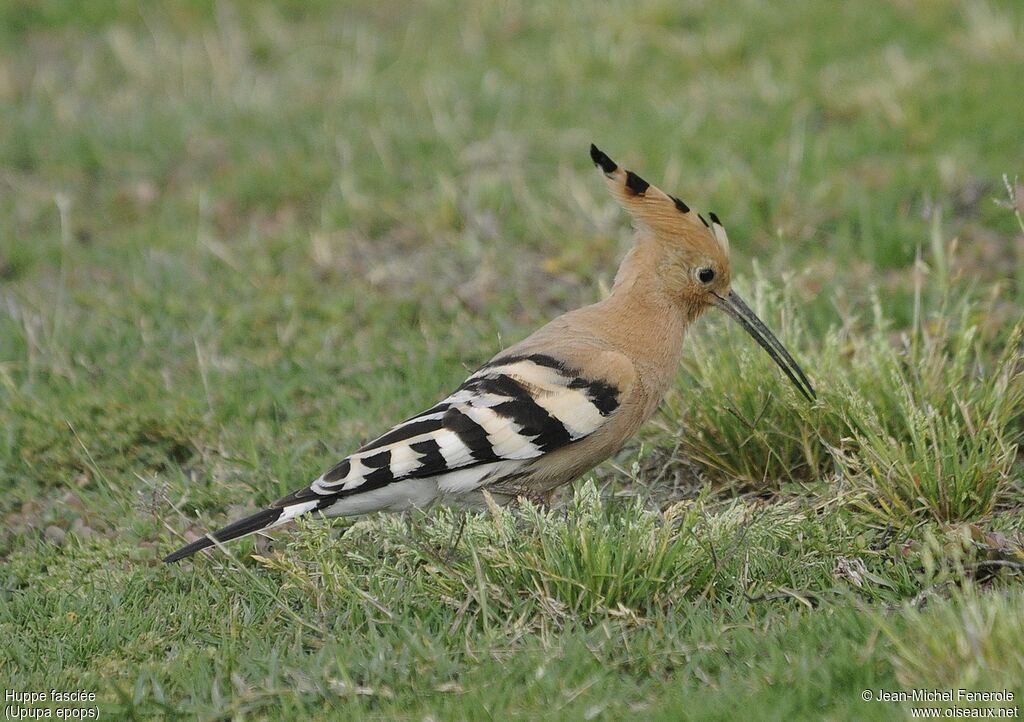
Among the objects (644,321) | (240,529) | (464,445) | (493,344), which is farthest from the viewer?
(493,344)

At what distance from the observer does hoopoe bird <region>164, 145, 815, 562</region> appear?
329 centimetres

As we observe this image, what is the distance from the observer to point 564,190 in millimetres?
5457

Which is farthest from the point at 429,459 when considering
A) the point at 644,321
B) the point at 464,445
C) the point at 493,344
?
the point at 493,344

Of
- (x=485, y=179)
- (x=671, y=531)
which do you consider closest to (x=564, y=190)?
(x=485, y=179)

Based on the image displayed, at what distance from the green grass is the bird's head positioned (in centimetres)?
10

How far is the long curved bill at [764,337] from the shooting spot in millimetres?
3570

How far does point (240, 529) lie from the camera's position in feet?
10.5

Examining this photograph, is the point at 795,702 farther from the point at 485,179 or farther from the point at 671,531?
the point at 485,179

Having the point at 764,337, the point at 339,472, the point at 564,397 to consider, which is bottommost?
the point at 339,472

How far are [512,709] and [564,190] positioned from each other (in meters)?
3.15

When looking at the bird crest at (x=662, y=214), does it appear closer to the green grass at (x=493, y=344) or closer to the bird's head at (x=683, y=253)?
the bird's head at (x=683, y=253)

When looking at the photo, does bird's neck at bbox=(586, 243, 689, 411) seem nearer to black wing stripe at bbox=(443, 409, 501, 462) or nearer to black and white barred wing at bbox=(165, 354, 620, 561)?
black and white barred wing at bbox=(165, 354, 620, 561)

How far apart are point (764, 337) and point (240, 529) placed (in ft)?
4.97

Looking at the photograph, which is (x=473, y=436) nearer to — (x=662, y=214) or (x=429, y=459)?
(x=429, y=459)
